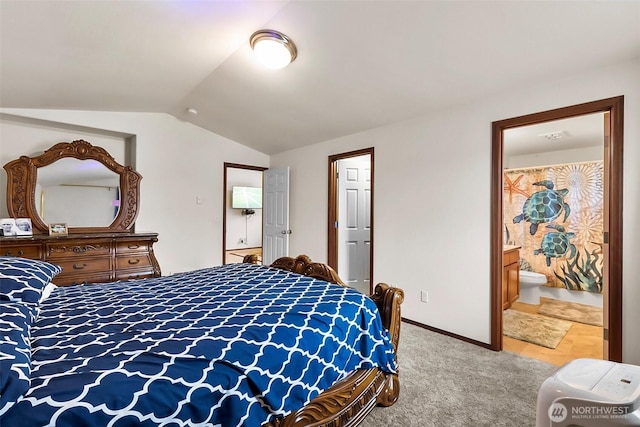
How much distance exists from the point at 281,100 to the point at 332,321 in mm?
2685

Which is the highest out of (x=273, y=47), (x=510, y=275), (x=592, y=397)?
(x=273, y=47)

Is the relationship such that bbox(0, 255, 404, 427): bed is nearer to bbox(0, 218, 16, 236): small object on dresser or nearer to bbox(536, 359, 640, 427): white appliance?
bbox(536, 359, 640, 427): white appliance

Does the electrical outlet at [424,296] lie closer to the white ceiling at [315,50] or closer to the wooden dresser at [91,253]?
the white ceiling at [315,50]

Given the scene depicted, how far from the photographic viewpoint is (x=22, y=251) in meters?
2.88

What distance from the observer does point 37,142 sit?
346 cm

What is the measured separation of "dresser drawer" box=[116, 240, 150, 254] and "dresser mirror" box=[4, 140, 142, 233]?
0.43 meters

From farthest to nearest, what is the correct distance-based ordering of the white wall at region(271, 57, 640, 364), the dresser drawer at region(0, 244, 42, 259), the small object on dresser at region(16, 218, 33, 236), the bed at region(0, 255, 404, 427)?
the small object on dresser at region(16, 218, 33, 236)
the dresser drawer at region(0, 244, 42, 259)
the white wall at region(271, 57, 640, 364)
the bed at region(0, 255, 404, 427)

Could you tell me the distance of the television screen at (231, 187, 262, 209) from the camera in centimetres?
644

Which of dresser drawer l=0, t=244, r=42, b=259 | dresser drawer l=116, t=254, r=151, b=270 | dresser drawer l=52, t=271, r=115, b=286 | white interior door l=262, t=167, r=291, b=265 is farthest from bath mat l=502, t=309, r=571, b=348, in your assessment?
dresser drawer l=0, t=244, r=42, b=259

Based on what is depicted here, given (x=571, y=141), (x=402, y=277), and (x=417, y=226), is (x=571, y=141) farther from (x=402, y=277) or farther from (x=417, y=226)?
(x=402, y=277)

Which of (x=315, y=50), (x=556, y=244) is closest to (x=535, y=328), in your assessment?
(x=556, y=244)

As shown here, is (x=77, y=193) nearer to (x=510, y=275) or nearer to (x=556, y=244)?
(x=510, y=275)

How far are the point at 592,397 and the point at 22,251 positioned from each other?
4.21m

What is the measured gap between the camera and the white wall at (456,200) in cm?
203
